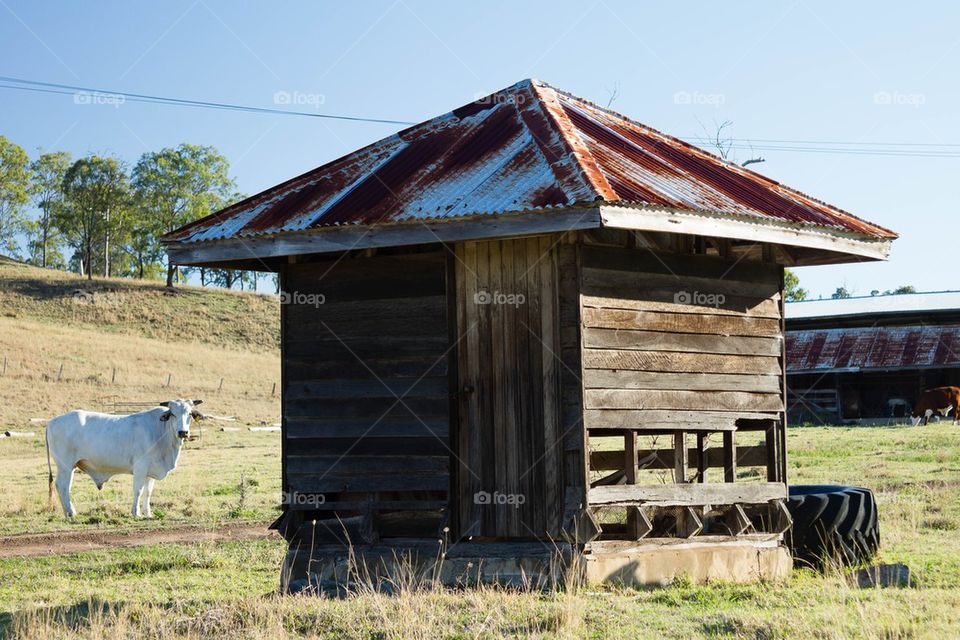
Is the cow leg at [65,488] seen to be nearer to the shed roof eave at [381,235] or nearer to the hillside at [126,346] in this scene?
the shed roof eave at [381,235]

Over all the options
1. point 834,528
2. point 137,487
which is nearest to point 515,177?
point 834,528

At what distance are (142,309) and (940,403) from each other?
4957cm

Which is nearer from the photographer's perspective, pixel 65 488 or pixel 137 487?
pixel 137 487

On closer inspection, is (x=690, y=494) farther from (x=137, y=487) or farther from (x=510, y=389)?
(x=137, y=487)

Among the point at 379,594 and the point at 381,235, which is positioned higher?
the point at 381,235

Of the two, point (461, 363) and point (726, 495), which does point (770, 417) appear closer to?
point (726, 495)

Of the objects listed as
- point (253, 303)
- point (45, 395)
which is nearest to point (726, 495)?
point (45, 395)

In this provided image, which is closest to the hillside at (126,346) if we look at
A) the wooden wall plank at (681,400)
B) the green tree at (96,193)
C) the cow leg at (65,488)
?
the green tree at (96,193)

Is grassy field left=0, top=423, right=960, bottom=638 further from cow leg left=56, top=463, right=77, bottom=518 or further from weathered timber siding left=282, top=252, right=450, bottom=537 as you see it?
cow leg left=56, top=463, right=77, bottom=518

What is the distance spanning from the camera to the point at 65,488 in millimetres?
20953

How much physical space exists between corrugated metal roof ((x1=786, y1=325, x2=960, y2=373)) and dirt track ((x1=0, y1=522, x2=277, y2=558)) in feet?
101

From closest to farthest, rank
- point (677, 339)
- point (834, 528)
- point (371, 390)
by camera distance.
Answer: point (677, 339) < point (371, 390) < point (834, 528)

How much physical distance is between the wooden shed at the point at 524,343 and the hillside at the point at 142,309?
5761 cm

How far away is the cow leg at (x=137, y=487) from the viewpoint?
65.1 feet
